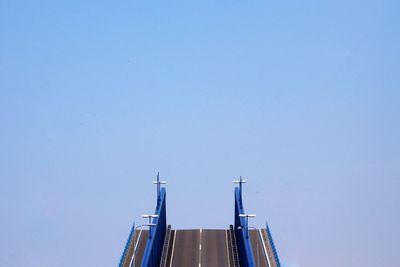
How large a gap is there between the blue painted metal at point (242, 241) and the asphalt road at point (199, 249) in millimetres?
1769

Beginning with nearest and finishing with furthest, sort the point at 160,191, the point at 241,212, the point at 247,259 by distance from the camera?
1. the point at 247,259
2. the point at 241,212
3. the point at 160,191

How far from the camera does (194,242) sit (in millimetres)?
78625

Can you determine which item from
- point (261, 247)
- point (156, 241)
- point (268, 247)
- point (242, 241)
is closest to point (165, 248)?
point (156, 241)

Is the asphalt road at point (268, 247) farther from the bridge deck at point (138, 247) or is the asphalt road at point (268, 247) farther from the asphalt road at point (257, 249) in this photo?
the bridge deck at point (138, 247)

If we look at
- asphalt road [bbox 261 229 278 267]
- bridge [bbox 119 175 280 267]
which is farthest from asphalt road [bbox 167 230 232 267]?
asphalt road [bbox 261 229 278 267]

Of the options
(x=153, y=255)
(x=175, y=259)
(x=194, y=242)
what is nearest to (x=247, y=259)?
(x=153, y=255)

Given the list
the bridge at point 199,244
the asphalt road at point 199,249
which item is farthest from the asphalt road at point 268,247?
the asphalt road at point 199,249

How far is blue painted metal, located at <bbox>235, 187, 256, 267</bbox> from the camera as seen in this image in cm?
5920

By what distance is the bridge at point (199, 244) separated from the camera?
68625 millimetres

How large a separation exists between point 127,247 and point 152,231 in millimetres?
9154

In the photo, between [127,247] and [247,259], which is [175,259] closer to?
[127,247]

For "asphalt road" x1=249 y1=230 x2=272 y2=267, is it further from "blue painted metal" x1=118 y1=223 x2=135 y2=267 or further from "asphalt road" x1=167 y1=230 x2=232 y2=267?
"blue painted metal" x1=118 y1=223 x2=135 y2=267

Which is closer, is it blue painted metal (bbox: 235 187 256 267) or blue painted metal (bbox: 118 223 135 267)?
blue painted metal (bbox: 235 187 256 267)

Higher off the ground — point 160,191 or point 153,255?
point 160,191
